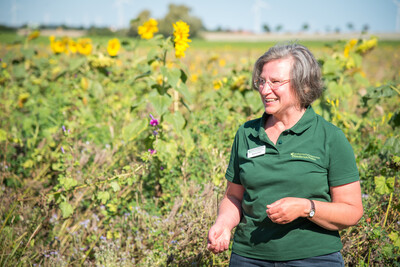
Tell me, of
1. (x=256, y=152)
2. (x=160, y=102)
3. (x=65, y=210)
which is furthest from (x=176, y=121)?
(x=256, y=152)

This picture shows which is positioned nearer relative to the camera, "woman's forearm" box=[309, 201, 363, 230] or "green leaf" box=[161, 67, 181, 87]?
"woman's forearm" box=[309, 201, 363, 230]

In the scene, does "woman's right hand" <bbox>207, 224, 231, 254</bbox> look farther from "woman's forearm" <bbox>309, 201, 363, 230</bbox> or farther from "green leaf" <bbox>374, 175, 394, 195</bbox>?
"green leaf" <bbox>374, 175, 394, 195</bbox>

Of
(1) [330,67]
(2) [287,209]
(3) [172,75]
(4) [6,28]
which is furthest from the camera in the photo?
(4) [6,28]

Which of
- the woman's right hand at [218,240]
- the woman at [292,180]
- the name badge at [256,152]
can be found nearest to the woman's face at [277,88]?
the woman at [292,180]

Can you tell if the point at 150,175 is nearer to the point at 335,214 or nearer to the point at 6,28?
the point at 335,214

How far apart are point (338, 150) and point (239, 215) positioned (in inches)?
21.4

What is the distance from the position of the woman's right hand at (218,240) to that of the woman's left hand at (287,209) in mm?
287

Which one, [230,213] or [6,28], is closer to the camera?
[230,213]

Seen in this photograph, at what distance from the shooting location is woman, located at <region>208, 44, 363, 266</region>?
1.54 m

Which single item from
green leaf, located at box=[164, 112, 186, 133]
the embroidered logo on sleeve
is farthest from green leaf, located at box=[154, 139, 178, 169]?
the embroidered logo on sleeve

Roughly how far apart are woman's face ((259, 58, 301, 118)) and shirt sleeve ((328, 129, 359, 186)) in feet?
0.87

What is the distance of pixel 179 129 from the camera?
2.91 m

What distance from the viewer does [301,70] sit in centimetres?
167

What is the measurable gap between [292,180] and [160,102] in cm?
153
